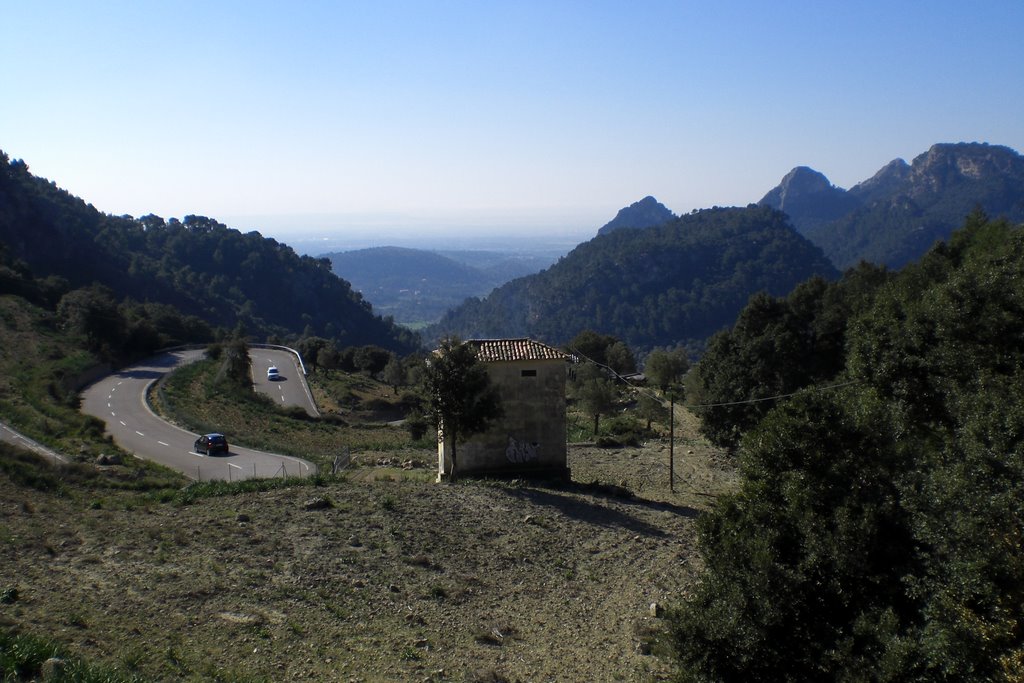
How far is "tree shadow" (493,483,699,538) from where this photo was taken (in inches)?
703

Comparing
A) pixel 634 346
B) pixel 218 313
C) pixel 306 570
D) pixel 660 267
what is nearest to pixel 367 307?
pixel 218 313

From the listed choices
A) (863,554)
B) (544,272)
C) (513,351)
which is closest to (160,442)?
(513,351)

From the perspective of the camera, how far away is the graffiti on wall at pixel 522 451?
898 inches

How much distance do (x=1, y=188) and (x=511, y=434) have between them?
242ft

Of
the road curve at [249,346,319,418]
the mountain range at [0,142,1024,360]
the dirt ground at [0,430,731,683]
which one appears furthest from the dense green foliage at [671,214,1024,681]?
the mountain range at [0,142,1024,360]

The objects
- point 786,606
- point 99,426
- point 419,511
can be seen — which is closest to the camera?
point 786,606

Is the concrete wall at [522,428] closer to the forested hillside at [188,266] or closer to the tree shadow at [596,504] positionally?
the tree shadow at [596,504]

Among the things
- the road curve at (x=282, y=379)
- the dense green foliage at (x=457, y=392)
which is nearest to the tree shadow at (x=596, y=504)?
the dense green foliage at (x=457, y=392)

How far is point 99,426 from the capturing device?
27.7 meters

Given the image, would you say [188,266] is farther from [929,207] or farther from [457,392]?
[929,207]

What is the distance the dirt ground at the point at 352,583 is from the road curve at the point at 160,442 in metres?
7.15

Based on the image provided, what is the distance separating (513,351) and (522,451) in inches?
123

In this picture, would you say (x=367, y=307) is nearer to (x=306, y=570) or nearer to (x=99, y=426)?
(x=99, y=426)

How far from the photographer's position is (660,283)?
13438 cm
